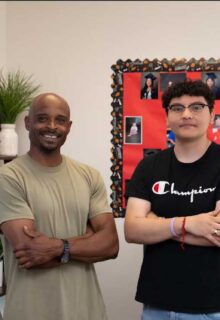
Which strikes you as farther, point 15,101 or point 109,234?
point 15,101

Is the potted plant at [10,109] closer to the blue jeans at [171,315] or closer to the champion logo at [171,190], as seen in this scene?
the champion logo at [171,190]

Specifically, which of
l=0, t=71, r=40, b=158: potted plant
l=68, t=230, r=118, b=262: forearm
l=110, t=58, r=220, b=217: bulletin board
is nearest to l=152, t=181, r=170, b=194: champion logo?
l=68, t=230, r=118, b=262: forearm

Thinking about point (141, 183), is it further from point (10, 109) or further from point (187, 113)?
point (10, 109)

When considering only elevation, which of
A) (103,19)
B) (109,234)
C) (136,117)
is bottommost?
(109,234)

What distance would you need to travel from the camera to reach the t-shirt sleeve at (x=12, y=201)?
1402 millimetres

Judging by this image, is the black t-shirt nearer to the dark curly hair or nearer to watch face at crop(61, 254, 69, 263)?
the dark curly hair

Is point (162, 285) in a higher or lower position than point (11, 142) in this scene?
lower

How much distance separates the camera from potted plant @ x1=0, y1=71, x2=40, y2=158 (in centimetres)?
246

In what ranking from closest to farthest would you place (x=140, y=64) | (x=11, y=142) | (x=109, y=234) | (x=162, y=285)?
(x=162, y=285), (x=109, y=234), (x=11, y=142), (x=140, y=64)

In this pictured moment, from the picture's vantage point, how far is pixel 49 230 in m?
1.46

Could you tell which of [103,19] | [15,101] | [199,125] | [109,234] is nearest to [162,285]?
[109,234]

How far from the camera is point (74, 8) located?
2699 mm

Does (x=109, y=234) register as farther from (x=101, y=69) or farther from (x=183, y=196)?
(x=101, y=69)

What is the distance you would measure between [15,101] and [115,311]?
5.46 ft
